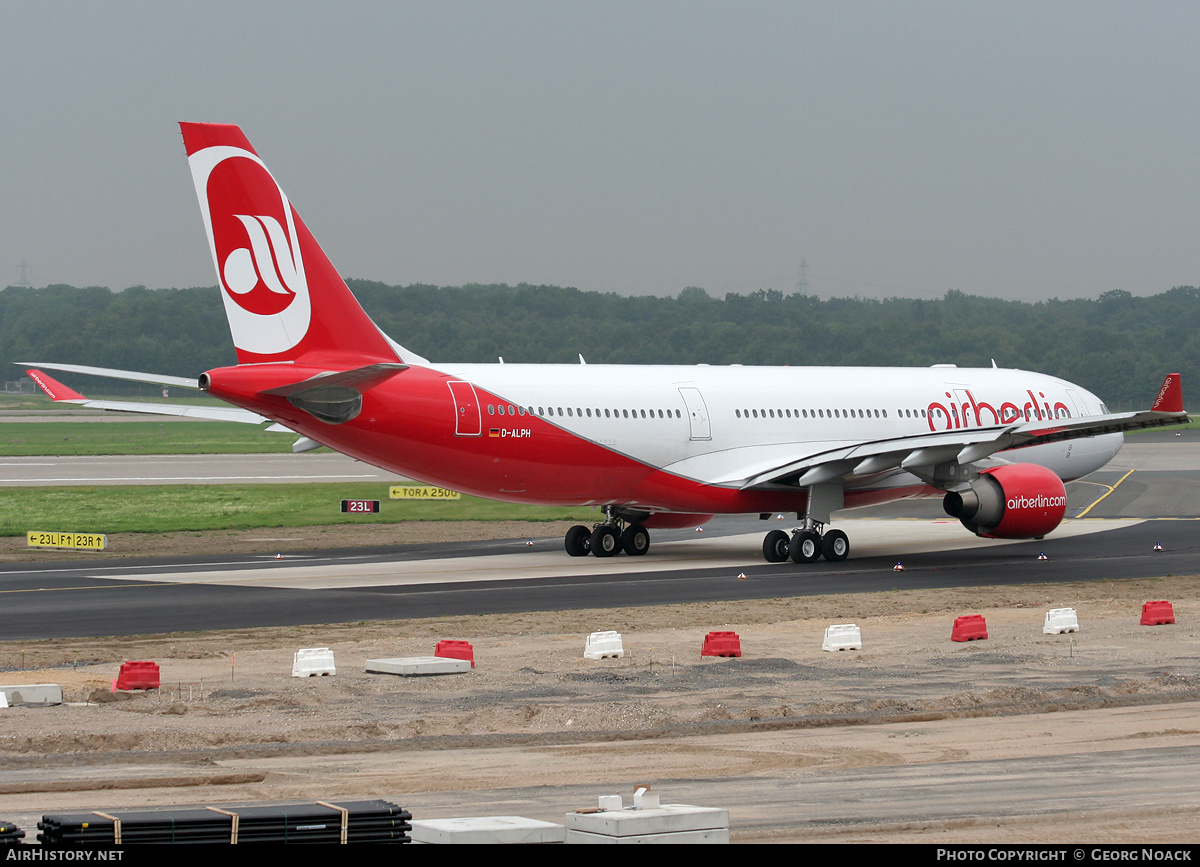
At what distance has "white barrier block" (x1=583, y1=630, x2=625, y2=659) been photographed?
A: 64.0 ft

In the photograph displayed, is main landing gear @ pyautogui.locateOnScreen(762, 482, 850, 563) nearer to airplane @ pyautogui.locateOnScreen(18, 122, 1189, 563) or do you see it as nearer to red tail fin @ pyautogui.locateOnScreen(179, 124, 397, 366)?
airplane @ pyautogui.locateOnScreen(18, 122, 1189, 563)

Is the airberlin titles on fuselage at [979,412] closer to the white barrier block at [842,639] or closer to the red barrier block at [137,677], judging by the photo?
the white barrier block at [842,639]

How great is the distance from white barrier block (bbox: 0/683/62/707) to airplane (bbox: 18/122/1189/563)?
10222mm

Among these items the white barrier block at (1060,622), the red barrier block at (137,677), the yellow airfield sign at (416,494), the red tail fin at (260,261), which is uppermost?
the red tail fin at (260,261)

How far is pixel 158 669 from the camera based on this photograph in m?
17.4

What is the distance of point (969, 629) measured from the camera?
843 inches

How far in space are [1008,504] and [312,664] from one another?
1926 centimetres

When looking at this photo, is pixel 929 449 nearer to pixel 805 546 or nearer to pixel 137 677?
pixel 805 546

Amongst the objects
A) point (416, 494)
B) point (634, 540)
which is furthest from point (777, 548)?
point (416, 494)

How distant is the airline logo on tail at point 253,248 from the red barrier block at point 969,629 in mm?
13047

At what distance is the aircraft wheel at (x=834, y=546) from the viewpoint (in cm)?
3276

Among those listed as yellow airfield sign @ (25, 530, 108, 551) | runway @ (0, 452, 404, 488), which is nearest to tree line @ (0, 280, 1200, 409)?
runway @ (0, 452, 404, 488)

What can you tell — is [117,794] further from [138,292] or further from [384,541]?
[138,292]

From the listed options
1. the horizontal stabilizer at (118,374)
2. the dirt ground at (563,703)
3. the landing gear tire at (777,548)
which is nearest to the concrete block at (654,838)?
the dirt ground at (563,703)
